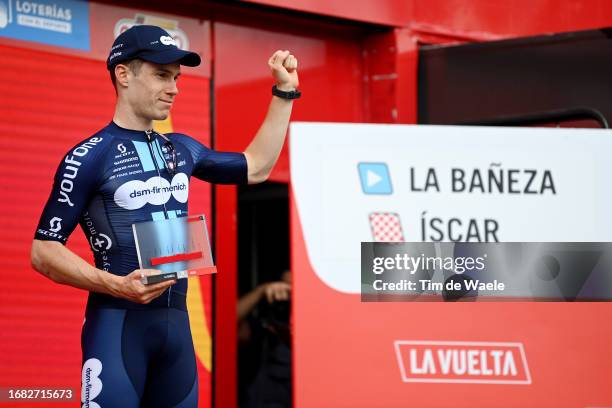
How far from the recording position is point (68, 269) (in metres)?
3.34

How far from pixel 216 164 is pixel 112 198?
439 mm

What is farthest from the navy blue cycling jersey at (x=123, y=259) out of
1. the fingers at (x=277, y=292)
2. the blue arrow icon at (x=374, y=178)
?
the fingers at (x=277, y=292)

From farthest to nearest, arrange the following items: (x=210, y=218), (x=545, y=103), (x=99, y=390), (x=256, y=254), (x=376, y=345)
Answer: (x=256, y=254), (x=545, y=103), (x=210, y=218), (x=376, y=345), (x=99, y=390)

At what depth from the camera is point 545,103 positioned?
6.66 meters

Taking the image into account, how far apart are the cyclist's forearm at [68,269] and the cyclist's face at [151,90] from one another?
532mm

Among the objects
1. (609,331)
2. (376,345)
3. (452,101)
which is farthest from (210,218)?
(609,331)

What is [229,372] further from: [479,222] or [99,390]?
[99,390]

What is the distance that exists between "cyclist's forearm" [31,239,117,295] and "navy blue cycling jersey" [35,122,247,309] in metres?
0.04

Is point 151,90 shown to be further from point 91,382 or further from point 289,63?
point 91,382

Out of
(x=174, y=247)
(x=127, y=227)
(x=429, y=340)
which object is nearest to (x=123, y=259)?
(x=127, y=227)

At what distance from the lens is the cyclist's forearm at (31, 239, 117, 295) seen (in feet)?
10.8

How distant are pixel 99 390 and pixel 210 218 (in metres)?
2.85

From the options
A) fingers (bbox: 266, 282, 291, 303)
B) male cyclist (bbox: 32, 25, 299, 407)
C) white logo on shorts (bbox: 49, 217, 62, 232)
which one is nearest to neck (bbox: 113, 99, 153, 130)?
male cyclist (bbox: 32, 25, 299, 407)

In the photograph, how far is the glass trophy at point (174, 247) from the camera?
128 inches
